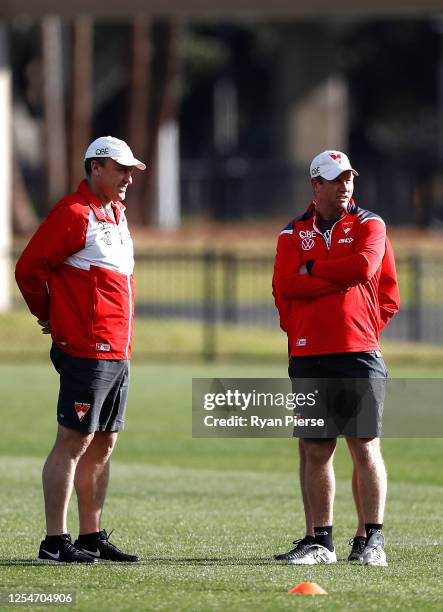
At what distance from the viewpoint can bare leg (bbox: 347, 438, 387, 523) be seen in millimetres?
8242

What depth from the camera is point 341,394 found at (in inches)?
324

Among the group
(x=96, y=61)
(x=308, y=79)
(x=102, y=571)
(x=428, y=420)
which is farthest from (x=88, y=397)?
(x=96, y=61)

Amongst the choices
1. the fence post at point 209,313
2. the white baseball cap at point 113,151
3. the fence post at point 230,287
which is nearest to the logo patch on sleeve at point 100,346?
the white baseball cap at point 113,151

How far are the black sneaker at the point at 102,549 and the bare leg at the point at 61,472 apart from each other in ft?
0.85

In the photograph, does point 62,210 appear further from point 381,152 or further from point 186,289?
point 381,152

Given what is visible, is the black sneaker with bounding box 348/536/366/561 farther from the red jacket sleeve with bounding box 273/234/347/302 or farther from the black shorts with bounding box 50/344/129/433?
the black shorts with bounding box 50/344/129/433

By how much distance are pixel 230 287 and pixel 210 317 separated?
238cm

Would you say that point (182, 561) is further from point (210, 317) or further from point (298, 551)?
point (210, 317)

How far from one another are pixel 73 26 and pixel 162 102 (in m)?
5.53

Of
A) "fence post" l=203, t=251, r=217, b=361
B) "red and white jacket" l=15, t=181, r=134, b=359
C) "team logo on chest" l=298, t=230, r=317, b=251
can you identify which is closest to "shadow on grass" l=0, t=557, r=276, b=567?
"red and white jacket" l=15, t=181, r=134, b=359

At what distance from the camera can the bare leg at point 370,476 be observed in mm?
8242

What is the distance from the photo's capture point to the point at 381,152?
218 ft

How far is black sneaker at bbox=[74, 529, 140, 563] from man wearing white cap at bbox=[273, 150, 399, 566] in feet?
2.74

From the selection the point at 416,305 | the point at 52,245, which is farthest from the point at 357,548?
the point at 416,305
